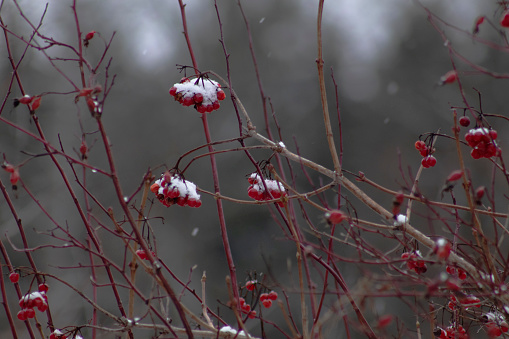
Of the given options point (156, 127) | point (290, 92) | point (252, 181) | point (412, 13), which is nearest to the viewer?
point (252, 181)

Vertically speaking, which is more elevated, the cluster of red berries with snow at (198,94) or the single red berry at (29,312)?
the cluster of red berries with snow at (198,94)

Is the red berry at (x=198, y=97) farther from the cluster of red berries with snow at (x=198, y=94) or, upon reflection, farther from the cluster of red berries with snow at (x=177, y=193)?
the cluster of red berries with snow at (x=177, y=193)

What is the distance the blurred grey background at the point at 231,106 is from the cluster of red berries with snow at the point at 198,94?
7.79m

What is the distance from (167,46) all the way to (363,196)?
42.3 ft

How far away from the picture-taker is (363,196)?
63.1 inches

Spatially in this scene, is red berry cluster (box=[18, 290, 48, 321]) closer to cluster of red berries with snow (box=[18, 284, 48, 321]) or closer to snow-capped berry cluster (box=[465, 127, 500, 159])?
cluster of red berries with snow (box=[18, 284, 48, 321])

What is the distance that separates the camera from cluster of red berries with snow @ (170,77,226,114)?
1.88m

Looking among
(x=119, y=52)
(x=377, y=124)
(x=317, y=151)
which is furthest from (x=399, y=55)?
(x=119, y=52)

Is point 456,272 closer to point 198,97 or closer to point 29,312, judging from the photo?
point 198,97

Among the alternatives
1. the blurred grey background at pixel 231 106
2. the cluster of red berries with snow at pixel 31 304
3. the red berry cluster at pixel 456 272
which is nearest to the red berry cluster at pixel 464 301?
the red berry cluster at pixel 456 272

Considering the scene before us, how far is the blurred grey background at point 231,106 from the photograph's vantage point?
10.5 m

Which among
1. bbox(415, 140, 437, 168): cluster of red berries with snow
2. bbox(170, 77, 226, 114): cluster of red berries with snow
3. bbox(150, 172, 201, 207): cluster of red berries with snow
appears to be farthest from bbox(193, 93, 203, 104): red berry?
bbox(415, 140, 437, 168): cluster of red berries with snow

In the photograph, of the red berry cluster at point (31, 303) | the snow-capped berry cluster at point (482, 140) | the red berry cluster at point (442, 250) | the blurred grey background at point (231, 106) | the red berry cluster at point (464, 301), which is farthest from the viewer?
the blurred grey background at point (231, 106)

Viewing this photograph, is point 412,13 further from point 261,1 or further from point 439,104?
point 261,1
